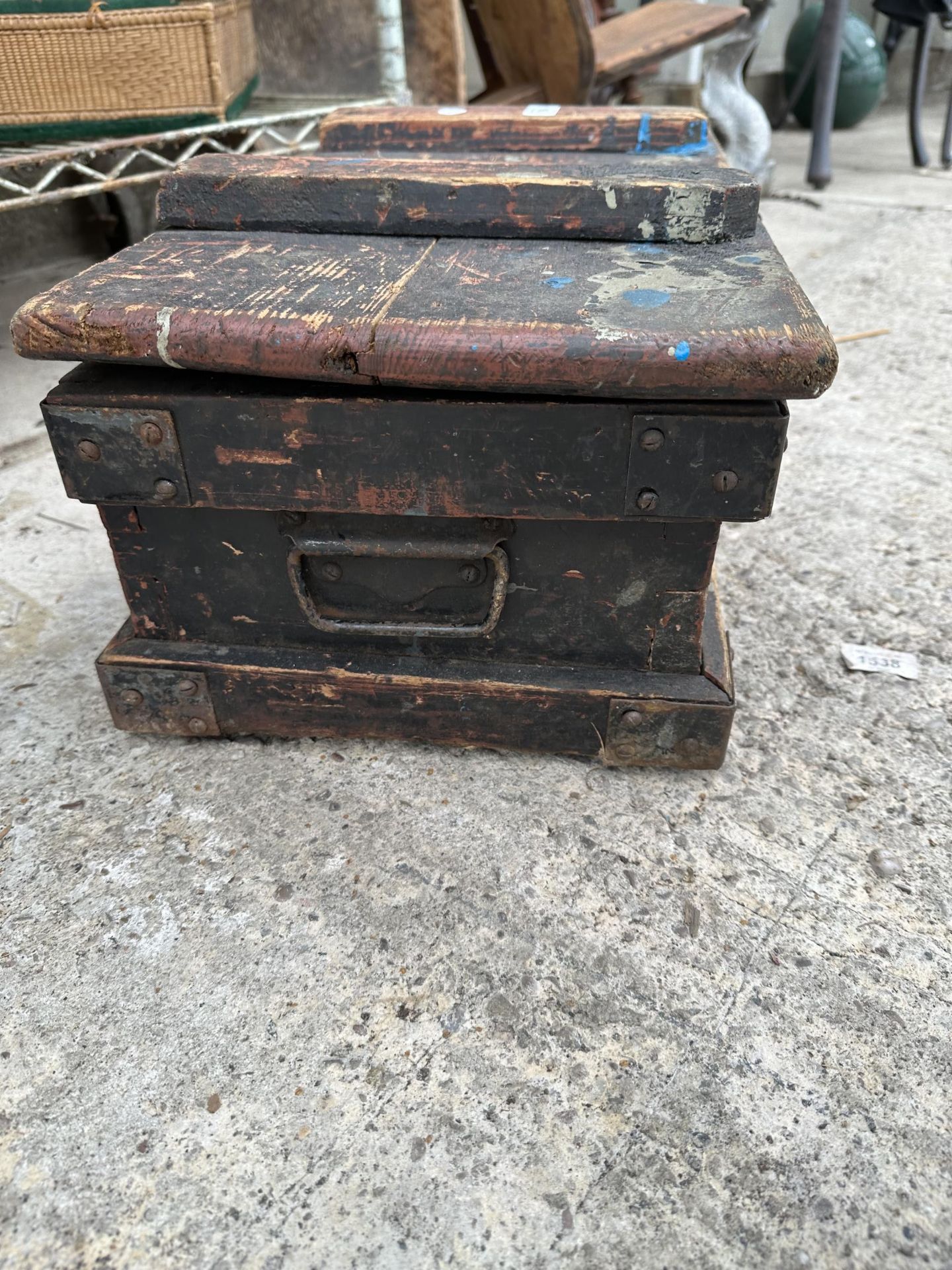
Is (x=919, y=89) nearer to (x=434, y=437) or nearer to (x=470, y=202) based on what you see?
(x=470, y=202)

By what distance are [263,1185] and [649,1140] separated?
1.19 ft

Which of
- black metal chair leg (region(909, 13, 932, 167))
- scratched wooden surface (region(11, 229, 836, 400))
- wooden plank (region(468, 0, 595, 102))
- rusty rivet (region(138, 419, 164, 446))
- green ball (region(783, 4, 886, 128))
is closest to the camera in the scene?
scratched wooden surface (region(11, 229, 836, 400))

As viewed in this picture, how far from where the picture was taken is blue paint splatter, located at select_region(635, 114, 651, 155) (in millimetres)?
1574

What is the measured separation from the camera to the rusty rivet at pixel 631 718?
3.89ft

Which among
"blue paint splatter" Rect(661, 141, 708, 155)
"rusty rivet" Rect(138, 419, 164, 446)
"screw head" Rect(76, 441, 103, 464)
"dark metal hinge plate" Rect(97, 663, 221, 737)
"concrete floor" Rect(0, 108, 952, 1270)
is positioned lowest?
"concrete floor" Rect(0, 108, 952, 1270)

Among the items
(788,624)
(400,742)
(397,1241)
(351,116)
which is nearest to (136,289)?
(400,742)

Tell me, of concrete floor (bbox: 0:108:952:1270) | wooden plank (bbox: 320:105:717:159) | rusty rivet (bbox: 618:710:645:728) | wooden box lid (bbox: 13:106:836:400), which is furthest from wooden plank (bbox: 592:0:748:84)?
rusty rivet (bbox: 618:710:645:728)

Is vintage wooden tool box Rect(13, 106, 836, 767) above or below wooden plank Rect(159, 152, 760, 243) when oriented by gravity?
below

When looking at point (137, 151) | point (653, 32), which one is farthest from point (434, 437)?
point (653, 32)

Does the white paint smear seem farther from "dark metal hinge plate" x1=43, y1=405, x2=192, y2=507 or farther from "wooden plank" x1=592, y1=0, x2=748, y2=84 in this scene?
"wooden plank" x1=592, y1=0, x2=748, y2=84

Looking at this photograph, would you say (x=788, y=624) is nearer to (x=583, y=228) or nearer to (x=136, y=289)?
(x=583, y=228)

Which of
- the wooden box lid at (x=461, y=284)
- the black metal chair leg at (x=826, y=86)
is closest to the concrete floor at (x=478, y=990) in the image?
the wooden box lid at (x=461, y=284)

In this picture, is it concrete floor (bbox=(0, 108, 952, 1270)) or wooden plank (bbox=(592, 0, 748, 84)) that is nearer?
concrete floor (bbox=(0, 108, 952, 1270))

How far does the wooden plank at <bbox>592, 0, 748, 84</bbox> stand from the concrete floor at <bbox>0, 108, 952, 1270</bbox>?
245 centimetres
